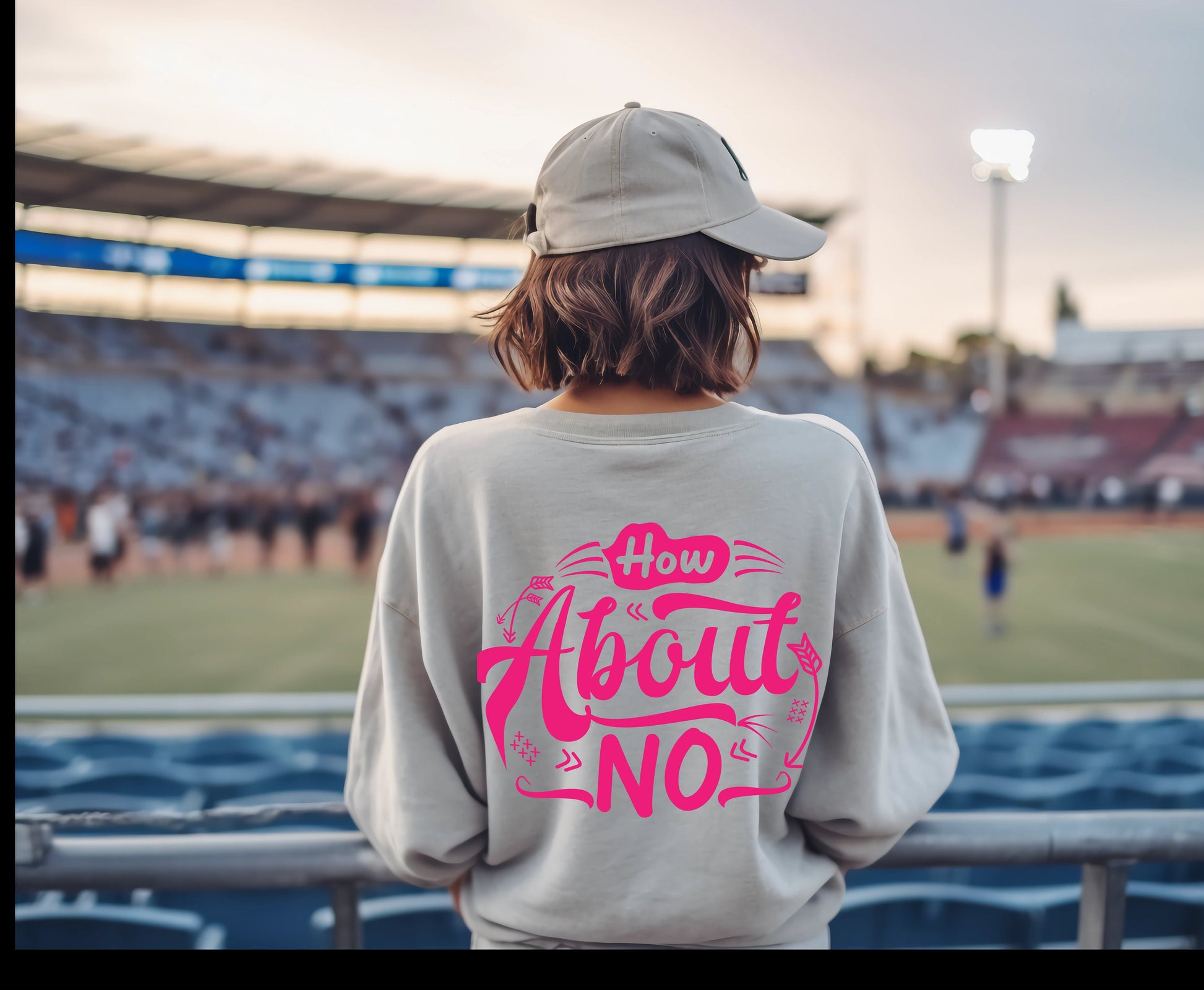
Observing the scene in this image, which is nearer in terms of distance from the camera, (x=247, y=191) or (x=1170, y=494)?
(x=1170, y=494)

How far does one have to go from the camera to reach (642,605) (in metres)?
0.82

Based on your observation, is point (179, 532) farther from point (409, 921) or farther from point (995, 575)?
point (409, 921)

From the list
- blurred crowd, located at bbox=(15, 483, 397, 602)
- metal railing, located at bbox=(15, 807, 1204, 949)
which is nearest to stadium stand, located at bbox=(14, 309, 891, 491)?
blurred crowd, located at bbox=(15, 483, 397, 602)

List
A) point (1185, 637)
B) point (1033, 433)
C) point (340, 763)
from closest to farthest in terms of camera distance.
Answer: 1. point (340, 763)
2. point (1185, 637)
3. point (1033, 433)

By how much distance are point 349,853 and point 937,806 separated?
3.95 metres

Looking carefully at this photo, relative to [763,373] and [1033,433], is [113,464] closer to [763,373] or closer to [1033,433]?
[763,373]

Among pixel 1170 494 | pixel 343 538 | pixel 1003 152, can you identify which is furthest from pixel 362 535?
pixel 1170 494

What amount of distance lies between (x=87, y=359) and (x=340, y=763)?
21.8 metres

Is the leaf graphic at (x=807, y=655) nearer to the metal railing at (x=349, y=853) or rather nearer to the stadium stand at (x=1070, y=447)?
the metal railing at (x=349, y=853)

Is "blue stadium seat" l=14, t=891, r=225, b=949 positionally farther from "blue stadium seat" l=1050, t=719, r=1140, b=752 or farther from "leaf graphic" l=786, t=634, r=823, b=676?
"blue stadium seat" l=1050, t=719, r=1140, b=752

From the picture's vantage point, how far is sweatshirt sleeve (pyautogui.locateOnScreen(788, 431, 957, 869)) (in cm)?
85

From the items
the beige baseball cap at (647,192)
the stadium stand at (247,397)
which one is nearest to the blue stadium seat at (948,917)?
the beige baseball cap at (647,192)

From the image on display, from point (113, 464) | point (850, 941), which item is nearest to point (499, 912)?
point (850, 941)

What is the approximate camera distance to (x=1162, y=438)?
24938 millimetres
